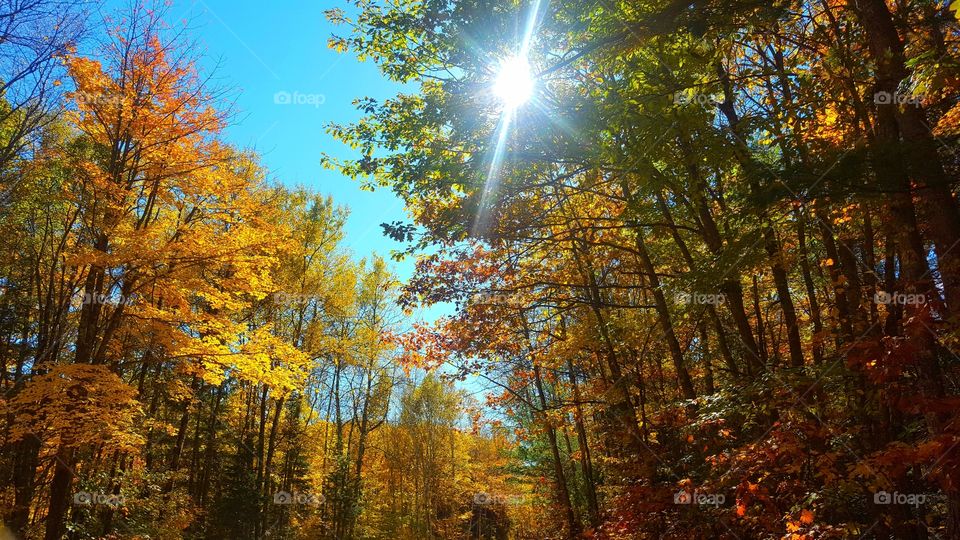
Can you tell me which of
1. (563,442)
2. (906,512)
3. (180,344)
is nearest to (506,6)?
(906,512)

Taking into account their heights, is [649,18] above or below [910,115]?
above

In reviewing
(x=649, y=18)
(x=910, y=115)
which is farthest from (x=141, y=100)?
(x=910, y=115)

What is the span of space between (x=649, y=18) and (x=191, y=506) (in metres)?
19.4

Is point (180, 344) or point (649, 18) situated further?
point (180, 344)

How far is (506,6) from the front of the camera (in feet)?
18.4

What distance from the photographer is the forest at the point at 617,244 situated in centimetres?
423

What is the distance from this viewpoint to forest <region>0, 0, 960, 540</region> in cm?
423

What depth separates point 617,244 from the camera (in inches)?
331

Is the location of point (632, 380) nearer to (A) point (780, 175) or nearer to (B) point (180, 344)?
(A) point (780, 175)

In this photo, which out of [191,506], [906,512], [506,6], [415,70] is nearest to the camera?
[906,512]

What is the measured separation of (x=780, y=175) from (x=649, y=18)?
1.83 metres

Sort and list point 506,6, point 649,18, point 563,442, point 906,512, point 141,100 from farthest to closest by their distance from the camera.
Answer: point 563,442, point 141,100, point 506,6, point 906,512, point 649,18

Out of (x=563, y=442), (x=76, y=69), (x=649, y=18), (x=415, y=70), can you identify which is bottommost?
(x=563, y=442)

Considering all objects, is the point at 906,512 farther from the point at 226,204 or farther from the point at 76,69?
the point at 76,69
